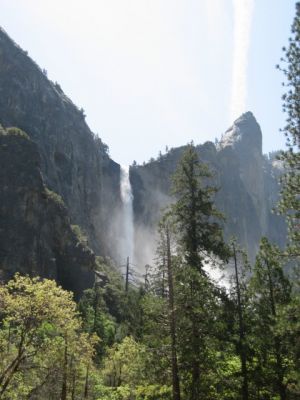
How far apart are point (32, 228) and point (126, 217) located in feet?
177

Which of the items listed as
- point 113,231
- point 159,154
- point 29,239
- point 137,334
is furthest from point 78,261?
point 159,154

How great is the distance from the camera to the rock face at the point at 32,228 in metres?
52.8

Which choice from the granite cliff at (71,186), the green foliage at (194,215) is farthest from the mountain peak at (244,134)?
the green foliage at (194,215)

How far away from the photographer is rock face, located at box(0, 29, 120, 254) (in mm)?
88188

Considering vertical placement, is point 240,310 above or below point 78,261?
below

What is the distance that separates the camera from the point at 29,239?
54312 mm

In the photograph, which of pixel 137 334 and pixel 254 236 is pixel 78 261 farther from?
pixel 254 236

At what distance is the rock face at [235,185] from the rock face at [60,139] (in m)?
11.7

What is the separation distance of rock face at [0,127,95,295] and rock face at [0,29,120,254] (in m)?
19.9

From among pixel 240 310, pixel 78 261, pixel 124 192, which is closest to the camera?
pixel 240 310

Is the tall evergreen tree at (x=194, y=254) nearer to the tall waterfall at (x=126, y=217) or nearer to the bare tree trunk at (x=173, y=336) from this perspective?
the bare tree trunk at (x=173, y=336)

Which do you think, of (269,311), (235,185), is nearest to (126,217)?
(235,185)

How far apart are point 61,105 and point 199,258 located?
3482 inches

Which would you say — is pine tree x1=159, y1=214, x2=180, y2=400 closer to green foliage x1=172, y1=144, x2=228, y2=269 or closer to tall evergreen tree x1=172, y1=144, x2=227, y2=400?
tall evergreen tree x1=172, y1=144, x2=227, y2=400
